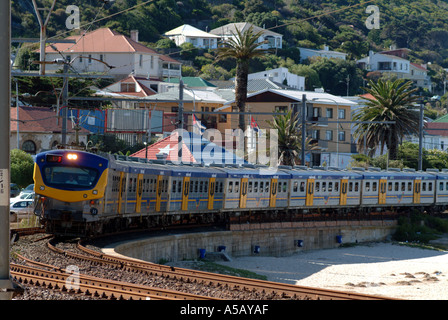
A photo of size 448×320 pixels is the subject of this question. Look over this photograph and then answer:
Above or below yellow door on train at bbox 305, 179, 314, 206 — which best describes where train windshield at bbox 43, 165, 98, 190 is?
above

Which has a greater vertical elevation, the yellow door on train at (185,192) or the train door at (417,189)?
the yellow door on train at (185,192)

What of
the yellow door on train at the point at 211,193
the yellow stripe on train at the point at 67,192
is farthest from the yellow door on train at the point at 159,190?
the yellow stripe on train at the point at 67,192

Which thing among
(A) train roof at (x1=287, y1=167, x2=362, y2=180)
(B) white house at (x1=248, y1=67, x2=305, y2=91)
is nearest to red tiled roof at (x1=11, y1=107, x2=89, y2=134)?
(A) train roof at (x1=287, y1=167, x2=362, y2=180)

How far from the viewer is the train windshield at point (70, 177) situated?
2362 centimetres

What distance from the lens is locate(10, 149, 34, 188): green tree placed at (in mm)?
44281

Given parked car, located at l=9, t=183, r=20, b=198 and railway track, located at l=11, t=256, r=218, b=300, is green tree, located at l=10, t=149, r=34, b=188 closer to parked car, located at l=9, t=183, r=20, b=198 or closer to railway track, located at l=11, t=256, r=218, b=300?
parked car, located at l=9, t=183, r=20, b=198

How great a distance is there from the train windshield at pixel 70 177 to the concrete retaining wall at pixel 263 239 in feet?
6.77

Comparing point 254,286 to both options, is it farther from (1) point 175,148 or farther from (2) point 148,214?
(1) point 175,148

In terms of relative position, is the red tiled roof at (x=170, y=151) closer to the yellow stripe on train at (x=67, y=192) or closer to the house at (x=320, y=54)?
the yellow stripe on train at (x=67, y=192)

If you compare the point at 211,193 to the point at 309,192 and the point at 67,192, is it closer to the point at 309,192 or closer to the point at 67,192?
the point at 309,192

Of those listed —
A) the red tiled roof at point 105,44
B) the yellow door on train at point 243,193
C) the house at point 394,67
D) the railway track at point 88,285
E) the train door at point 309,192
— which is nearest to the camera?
the railway track at point 88,285

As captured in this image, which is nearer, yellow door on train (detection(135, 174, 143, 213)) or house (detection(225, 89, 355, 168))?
yellow door on train (detection(135, 174, 143, 213))

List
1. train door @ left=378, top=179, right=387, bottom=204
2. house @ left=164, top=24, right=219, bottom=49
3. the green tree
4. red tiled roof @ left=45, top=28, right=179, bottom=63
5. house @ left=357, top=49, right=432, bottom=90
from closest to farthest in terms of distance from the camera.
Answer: the green tree
train door @ left=378, top=179, right=387, bottom=204
red tiled roof @ left=45, top=28, right=179, bottom=63
house @ left=164, top=24, right=219, bottom=49
house @ left=357, top=49, right=432, bottom=90

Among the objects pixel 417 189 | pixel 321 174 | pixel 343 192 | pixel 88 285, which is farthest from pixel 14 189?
pixel 88 285
